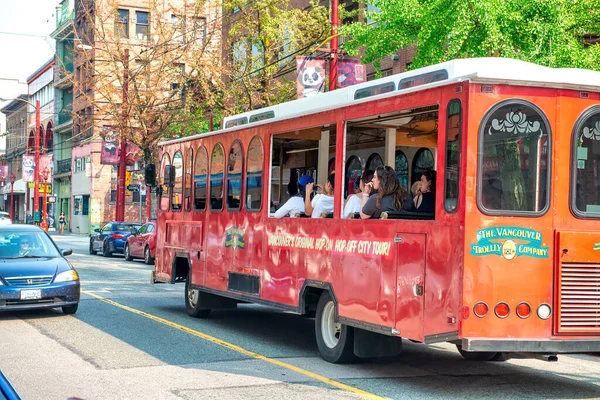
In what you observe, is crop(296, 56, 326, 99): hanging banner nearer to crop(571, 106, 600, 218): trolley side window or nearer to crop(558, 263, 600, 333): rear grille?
crop(571, 106, 600, 218): trolley side window

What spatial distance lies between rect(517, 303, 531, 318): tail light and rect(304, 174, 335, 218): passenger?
10.6ft

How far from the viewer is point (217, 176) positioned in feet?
45.9

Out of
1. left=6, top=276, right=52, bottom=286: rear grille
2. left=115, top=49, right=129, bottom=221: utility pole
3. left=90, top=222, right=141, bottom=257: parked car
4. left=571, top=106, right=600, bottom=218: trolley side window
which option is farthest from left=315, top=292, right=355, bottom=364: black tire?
left=115, top=49, right=129, bottom=221: utility pole

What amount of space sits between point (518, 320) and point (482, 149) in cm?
162

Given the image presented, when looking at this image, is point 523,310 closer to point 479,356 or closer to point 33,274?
point 479,356

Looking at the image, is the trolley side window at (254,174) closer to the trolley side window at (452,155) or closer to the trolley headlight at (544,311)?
the trolley side window at (452,155)

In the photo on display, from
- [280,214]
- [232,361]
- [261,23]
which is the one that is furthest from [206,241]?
[261,23]

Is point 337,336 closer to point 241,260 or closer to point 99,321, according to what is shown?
point 241,260

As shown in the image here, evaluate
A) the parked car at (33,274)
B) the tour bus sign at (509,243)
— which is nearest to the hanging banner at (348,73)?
the parked car at (33,274)

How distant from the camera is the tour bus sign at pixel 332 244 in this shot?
943 cm

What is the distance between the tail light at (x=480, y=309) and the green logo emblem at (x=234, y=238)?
522 cm

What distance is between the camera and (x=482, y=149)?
27.3ft

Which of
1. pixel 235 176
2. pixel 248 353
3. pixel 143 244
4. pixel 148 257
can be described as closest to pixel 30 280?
pixel 235 176

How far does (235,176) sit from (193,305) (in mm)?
2858
